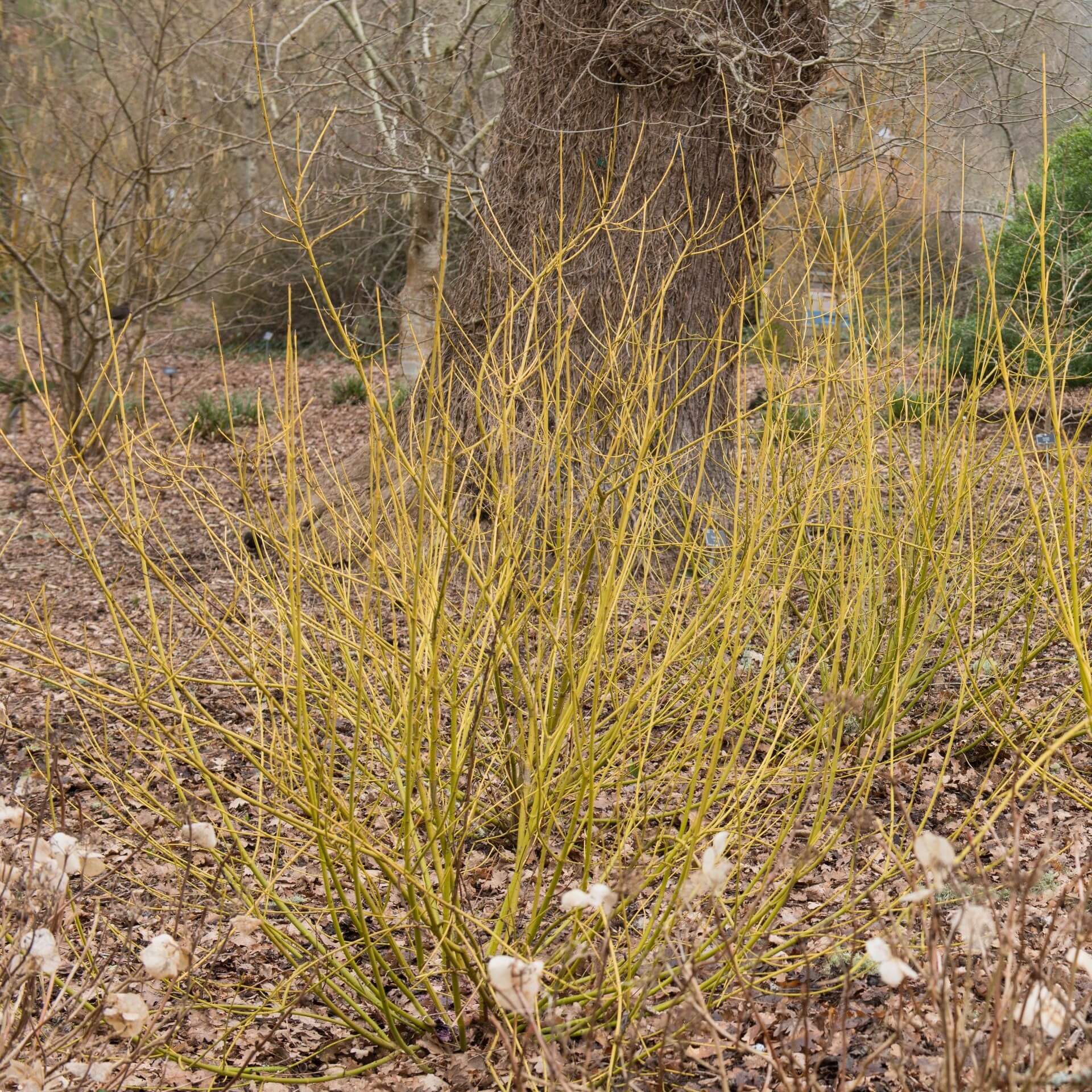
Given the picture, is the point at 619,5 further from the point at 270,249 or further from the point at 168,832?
the point at 270,249

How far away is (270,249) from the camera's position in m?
10.4

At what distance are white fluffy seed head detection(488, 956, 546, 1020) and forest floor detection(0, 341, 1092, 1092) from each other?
0.08m

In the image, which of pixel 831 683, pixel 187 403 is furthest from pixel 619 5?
pixel 187 403

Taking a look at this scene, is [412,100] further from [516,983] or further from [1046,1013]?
[1046,1013]

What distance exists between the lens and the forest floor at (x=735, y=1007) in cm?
135

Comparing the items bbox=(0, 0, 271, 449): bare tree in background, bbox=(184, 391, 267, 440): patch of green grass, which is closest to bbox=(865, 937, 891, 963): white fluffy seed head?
bbox=(0, 0, 271, 449): bare tree in background

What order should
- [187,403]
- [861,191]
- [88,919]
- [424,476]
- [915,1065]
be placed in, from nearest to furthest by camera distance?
[424,476] < [915,1065] < [88,919] < [861,191] < [187,403]

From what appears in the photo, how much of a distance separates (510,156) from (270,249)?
19.7ft

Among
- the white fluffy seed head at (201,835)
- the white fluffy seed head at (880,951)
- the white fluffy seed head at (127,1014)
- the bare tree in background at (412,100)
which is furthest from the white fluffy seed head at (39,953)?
the bare tree in background at (412,100)

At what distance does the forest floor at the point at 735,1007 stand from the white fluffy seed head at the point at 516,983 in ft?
0.27

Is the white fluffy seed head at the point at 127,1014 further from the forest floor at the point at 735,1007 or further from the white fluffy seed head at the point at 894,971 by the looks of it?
the white fluffy seed head at the point at 894,971

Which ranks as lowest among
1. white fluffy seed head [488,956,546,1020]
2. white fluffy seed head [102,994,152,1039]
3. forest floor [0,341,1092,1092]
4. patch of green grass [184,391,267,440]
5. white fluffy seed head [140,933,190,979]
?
patch of green grass [184,391,267,440]

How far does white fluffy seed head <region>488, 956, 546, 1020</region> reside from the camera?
3.99 ft

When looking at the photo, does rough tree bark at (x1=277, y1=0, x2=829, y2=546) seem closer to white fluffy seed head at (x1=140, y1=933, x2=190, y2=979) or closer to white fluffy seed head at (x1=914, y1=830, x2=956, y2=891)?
white fluffy seed head at (x1=140, y1=933, x2=190, y2=979)
